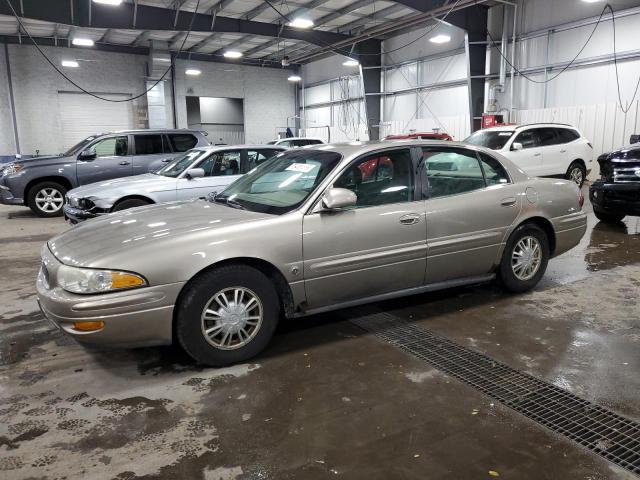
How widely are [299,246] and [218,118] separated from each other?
26.6 m

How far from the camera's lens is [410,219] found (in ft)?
12.6

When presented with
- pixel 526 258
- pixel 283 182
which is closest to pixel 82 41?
pixel 283 182

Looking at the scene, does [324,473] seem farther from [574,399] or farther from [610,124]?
[610,124]

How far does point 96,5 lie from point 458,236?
14863 millimetres

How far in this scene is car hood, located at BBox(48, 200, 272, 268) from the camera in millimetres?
3084

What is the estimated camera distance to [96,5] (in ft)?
47.9

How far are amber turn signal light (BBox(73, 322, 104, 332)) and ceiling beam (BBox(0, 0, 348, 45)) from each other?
45.6ft


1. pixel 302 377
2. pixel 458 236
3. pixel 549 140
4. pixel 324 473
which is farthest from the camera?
pixel 549 140

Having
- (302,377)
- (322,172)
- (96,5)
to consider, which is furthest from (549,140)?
(96,5)

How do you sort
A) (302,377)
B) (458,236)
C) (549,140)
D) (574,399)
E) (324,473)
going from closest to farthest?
(324,473) < (574,399) < (302,377) < (458,236) < (549,140)

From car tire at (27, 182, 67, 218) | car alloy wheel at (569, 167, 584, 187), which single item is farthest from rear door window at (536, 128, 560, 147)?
car tire at (27, 182, 67, 218)

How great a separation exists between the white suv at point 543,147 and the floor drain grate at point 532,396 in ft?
27.8

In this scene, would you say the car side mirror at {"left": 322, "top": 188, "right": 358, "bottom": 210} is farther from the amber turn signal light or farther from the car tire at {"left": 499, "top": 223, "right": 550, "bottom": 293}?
the car tire at {"left": 499, "top": 223, "right": 550, "bottom": 293}

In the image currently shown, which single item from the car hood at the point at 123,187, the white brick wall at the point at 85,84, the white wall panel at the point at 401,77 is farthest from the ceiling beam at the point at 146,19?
the car hood at the point at 123,187
